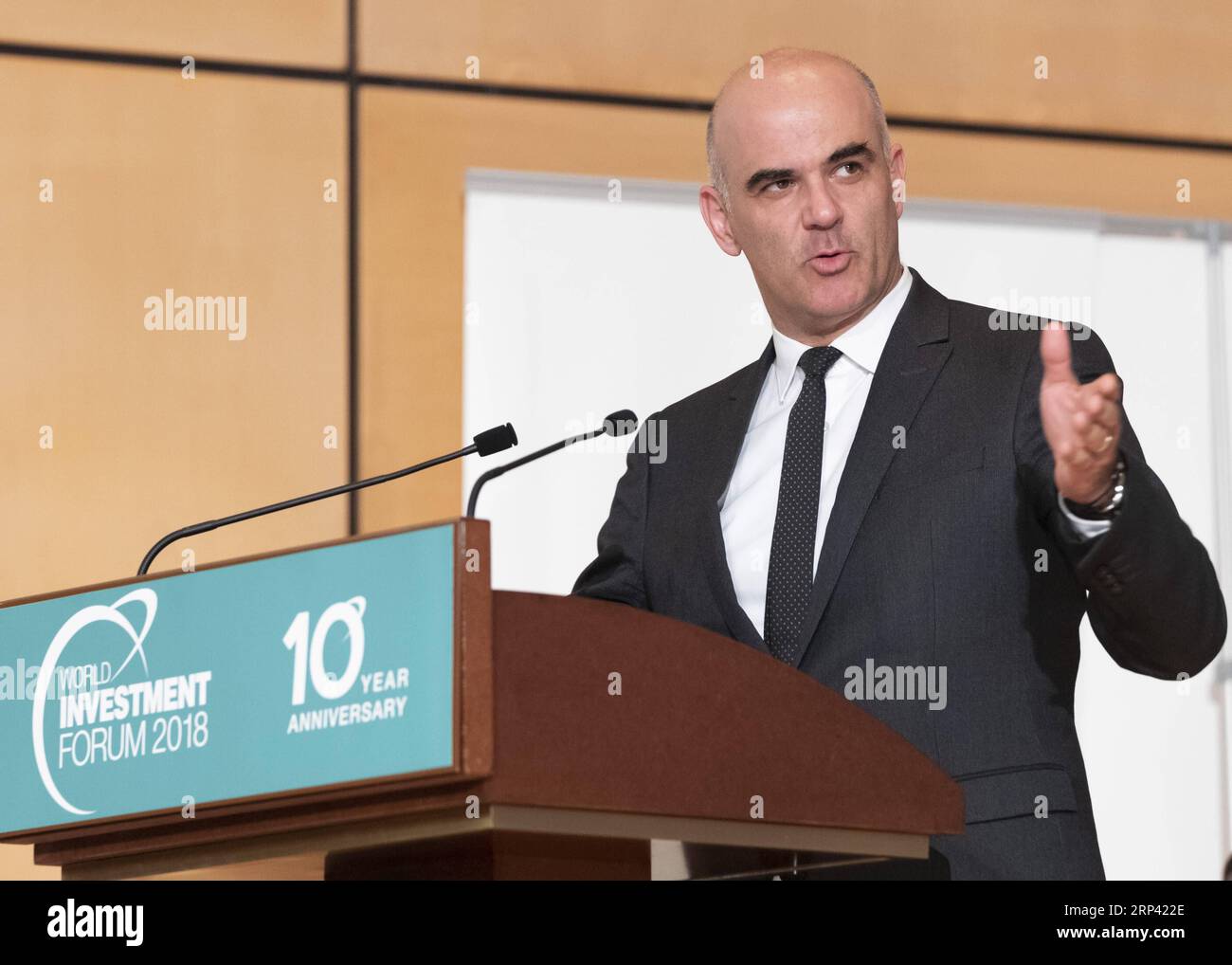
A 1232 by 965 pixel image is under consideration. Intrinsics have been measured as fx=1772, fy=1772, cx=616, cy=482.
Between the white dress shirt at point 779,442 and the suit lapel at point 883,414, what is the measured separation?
0.12 ft

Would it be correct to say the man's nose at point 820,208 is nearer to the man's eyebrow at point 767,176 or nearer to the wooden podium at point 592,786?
the man's eyebrow at point 767,176

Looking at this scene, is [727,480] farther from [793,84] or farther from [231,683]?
[231,683]

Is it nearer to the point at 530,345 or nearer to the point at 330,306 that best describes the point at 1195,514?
the point at 530,345

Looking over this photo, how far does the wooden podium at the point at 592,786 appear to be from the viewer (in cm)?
130

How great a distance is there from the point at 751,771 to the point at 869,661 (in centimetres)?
45

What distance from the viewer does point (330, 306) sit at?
4129 mm

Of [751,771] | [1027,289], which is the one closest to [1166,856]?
[1027,289]

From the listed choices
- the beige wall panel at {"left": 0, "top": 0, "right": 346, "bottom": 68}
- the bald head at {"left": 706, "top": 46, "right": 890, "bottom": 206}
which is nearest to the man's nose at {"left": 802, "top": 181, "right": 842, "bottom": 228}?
the bald head at {"left": 706, "top": 46, "right": 890, "bottom": 206}

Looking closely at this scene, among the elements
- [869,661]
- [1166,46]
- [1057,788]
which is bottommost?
[1057,788]

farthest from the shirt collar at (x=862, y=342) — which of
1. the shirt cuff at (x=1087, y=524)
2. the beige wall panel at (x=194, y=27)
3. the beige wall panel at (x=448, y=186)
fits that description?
the beige wall panel at (x=194, y=27)

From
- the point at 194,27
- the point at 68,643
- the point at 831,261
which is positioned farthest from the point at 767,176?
the point at 194,27

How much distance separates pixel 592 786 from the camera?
4.41 feet

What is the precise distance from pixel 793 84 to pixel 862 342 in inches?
14.1

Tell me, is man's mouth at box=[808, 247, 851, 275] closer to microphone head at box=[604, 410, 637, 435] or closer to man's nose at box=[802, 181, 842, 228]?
man's nose at box=[802, 181, 842, 228]
